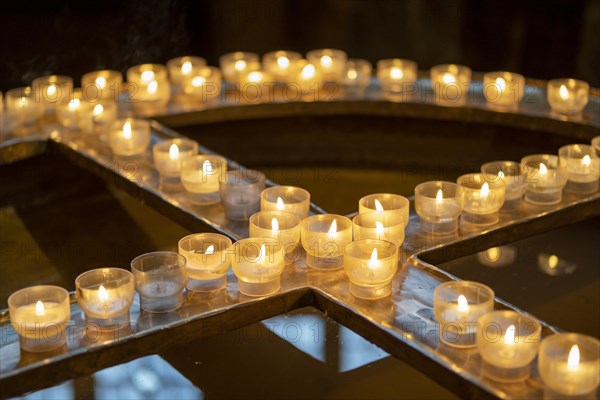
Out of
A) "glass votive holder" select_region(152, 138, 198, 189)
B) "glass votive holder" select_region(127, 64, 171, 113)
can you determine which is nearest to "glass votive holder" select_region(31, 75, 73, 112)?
"glass votive holder" select_region(127, 64, 171, 113)

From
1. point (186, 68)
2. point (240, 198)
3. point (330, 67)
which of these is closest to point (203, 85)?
point (186, 68)

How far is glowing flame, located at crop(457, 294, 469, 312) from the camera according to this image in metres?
2.43

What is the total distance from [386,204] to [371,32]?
269cm

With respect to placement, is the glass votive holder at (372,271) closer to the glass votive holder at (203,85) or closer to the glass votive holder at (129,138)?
the glass votive holder at (129,138)

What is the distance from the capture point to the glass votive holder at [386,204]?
9.65ft

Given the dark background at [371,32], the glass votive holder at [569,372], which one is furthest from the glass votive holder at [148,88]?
the glass votive holder at [569,372]

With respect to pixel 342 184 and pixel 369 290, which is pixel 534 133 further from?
pixel 369 290

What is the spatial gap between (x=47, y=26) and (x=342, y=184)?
1.77 meters

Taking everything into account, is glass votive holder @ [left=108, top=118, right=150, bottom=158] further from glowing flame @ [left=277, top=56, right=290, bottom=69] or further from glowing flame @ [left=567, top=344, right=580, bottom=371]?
glowing flame @ [left=567, top=344, right=580, bottom=371]

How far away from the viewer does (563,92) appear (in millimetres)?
3928

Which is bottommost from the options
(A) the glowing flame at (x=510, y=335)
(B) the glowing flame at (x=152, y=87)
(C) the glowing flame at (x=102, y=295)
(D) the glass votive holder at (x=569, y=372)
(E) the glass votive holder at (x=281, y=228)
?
(D) the glass votive holder at (x=569, y=372)

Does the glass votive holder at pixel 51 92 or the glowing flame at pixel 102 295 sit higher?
the glass votive holder at pixel 51 92

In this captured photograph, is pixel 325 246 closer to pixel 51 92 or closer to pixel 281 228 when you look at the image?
pixel 281 228

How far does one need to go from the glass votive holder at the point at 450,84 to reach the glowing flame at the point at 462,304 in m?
1.73
